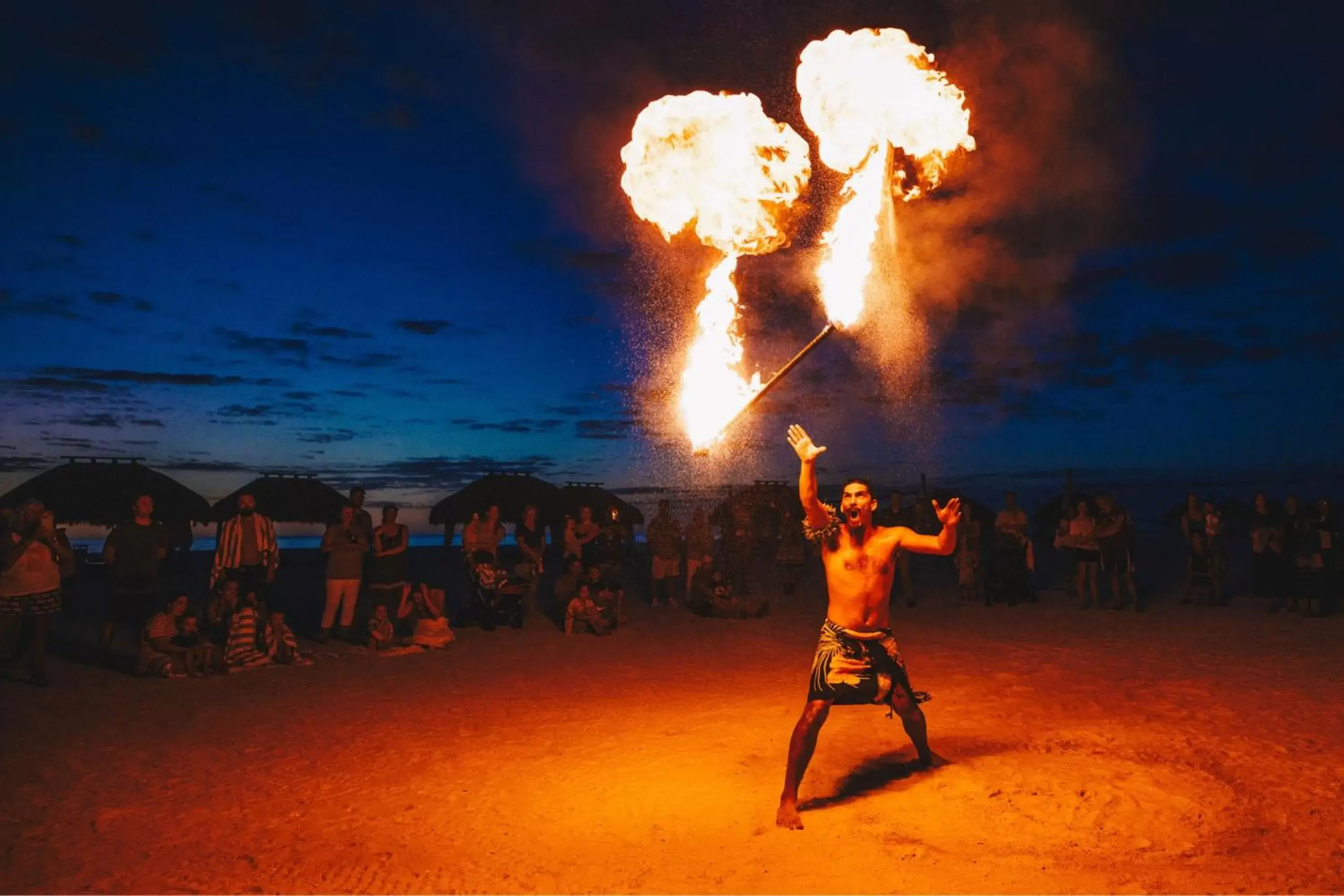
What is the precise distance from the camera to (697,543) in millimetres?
14281

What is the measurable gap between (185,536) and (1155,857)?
72.8 feet

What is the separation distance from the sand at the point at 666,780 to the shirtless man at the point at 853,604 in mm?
566

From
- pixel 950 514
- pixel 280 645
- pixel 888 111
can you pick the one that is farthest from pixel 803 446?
pixel 280 645

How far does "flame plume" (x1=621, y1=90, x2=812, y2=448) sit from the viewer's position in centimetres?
768

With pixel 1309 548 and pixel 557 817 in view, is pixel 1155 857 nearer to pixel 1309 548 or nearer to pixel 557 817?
pixel 557 817

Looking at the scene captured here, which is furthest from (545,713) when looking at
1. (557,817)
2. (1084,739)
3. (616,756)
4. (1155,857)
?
(1155,857)

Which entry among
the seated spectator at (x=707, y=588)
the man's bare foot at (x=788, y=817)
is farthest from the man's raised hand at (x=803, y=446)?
the seated spectator at (x=707, y=588)

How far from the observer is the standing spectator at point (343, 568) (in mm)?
10688

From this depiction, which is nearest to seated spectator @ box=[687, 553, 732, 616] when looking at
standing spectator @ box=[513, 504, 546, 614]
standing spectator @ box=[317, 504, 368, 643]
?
standing spectator @ box=[513, 504, 546, 614]

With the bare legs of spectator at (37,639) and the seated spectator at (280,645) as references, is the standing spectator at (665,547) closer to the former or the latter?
the seated spectator at (280,645)

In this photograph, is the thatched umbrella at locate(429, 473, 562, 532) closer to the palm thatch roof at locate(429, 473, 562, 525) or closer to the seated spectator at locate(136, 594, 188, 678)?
the palm thatch roof at locate(429, 473, 562, 525)

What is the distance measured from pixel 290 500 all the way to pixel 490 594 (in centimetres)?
1594

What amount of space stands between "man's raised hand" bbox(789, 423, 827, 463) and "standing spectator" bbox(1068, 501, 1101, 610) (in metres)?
10.3

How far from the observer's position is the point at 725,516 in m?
19.7
